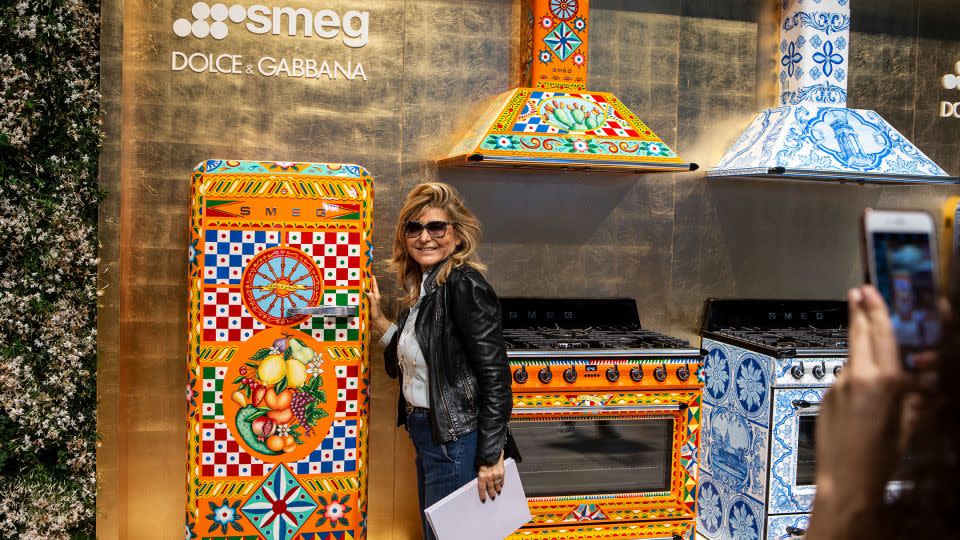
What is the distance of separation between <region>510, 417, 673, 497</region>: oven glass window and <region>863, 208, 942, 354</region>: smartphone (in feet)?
8.92

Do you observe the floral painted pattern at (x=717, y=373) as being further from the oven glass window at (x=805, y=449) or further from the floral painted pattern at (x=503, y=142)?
the floral painted pattern at (x=503, y=142)

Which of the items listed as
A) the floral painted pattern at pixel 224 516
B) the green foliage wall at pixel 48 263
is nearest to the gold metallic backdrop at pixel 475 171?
the green foliage wall at pixel 48 263

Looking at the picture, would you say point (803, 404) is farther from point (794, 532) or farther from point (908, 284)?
point (908, 284)

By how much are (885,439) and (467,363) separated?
1.99 meters

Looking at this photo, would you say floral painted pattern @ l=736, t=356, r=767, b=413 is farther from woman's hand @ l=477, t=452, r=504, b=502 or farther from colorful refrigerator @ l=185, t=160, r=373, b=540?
colorful refrigerator @ l=185, t=160, r=373, b=540

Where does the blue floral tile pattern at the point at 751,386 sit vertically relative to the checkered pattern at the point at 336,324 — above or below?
below

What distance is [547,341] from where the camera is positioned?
357 cm

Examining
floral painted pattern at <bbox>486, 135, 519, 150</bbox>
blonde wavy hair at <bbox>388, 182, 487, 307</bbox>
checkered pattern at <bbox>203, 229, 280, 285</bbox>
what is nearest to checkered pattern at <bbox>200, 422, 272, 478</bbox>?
checkered pattern at <bbox>203, 229, 280, 285</bbox>

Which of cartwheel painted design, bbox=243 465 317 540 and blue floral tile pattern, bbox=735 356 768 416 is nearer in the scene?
cartwheel painted design, bbox=243 465 317 540

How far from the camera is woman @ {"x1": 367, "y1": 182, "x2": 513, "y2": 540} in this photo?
8.46 feet

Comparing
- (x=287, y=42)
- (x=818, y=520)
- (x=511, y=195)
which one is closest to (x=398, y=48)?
(x=287, y=42)

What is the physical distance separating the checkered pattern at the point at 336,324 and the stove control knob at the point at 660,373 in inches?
47.5

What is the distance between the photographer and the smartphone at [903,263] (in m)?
0.71

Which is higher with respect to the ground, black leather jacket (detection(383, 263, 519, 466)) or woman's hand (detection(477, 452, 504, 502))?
black leather jacket (detection(383, 263, 519, 466))
